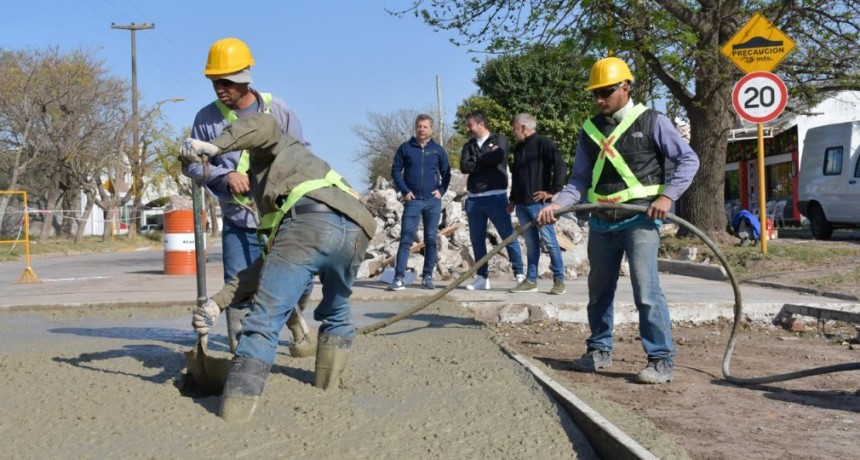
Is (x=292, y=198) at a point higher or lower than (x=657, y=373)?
higher

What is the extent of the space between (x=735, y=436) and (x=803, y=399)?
113 cm

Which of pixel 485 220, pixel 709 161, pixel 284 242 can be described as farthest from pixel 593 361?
pixel 709 161

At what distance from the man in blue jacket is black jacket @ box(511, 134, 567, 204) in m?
1.07

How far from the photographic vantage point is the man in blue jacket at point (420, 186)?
33.5 feet

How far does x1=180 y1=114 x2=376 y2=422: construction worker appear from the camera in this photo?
4.23 metres

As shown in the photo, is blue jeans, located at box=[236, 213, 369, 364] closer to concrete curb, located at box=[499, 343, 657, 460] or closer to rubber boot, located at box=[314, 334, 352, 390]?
rubber boot, located at box=[314, 334, 352, 390]

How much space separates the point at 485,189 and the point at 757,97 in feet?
14.4

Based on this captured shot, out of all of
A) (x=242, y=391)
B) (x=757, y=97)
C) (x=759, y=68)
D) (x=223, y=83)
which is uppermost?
(x=759, y=68)

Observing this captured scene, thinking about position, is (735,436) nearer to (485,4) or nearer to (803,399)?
(803,399)

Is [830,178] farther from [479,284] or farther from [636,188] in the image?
[636,188]

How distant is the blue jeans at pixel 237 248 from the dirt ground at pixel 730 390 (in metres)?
1.98

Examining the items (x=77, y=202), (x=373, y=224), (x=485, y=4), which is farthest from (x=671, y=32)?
(x=77, y=202)

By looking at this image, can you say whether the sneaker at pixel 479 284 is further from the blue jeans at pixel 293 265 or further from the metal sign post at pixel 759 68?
the blue jeans at pixel 293 265

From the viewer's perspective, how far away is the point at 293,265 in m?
4.35
